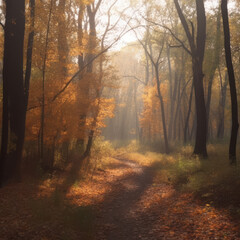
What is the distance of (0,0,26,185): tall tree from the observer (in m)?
8.57

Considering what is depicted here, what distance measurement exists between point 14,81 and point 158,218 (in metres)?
6.94

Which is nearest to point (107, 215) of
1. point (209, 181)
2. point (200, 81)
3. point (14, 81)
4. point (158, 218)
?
point (158, 218)

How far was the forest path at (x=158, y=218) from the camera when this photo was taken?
573 centimetres

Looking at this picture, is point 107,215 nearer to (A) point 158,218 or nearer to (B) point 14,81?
(A) point 158,218

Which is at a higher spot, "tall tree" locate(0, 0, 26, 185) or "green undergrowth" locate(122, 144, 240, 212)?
"tall tree" locate(0, 0, 26, 185)

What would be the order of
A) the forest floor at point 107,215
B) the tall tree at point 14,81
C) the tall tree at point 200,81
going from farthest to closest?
the tall tree at point 200,81, the tall tree at point 14,81, the forest floor at point 107,215

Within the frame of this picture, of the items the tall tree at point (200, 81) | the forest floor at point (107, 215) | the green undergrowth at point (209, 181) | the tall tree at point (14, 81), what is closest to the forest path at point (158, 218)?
the forest floor at point (107, 215)

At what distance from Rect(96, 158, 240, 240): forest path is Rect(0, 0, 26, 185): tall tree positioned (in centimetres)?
396

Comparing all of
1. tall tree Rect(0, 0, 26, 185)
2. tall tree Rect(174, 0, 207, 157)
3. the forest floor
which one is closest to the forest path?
the forest floor

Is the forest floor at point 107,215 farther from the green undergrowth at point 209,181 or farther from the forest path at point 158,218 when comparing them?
the green undergrowth at point 209,181

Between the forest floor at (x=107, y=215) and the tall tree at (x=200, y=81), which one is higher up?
the tall tree at (x=200, y=81)

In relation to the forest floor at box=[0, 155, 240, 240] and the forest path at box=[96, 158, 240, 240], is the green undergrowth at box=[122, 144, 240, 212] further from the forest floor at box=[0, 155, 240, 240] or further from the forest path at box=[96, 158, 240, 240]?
the forest path at box=[96, 158, 240, 240]

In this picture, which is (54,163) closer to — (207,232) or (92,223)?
(92,223)

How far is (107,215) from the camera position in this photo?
7.32 m
